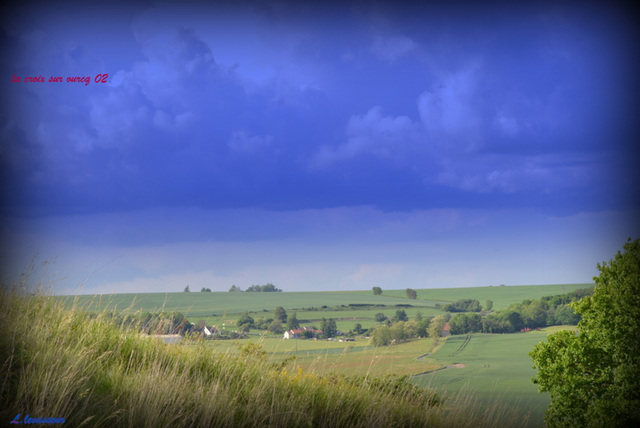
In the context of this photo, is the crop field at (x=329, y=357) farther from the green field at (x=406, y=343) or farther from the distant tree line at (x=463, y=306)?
the distant tree line at (x=463, y=306)

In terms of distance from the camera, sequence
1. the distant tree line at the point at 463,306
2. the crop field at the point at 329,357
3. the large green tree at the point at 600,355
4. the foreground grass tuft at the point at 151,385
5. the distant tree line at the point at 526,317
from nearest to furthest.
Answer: the foreground grass tuft at the point at 151,385 < the crop field at the point at 329,357 < the large green tree at the point at 600,355 < the distant tree line at the point at 526,317 < the distant tree line at the point at 463,306

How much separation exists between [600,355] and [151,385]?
45.8ft

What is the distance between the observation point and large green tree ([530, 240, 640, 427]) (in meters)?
13.5

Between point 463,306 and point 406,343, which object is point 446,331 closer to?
point 406,343

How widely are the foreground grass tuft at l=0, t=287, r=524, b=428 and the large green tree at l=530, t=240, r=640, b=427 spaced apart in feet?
26.6

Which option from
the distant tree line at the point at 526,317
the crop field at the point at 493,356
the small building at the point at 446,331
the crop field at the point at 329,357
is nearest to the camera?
the crop field at the point at 329,357

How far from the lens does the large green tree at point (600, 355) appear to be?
1352 centimetres

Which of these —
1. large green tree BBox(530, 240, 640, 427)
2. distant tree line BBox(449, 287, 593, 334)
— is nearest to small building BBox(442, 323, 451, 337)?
distant tree line BBox(449, 287, 593, 334)

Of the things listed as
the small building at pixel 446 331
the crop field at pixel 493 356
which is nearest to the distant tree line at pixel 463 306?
the crop field at pixel 493 356

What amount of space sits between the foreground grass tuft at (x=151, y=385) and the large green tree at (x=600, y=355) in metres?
8.10

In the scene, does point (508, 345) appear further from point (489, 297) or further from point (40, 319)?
point (40, 319)

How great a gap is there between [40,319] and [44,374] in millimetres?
1909

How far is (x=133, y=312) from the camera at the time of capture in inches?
329

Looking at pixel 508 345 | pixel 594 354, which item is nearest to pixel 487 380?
pixel 508 345
